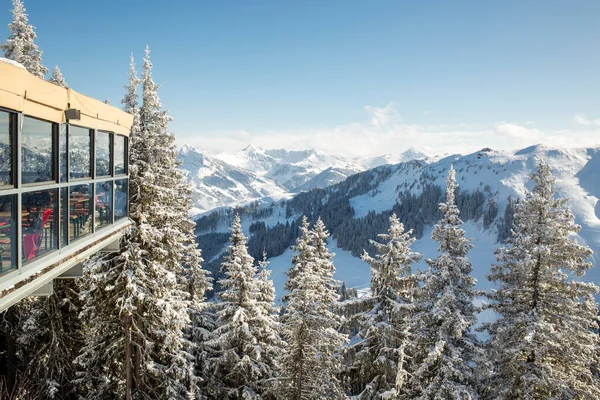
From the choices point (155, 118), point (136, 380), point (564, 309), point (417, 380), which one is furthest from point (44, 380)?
point (564, 309)

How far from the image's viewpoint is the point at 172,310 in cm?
1231

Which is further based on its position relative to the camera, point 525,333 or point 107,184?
point 525,333

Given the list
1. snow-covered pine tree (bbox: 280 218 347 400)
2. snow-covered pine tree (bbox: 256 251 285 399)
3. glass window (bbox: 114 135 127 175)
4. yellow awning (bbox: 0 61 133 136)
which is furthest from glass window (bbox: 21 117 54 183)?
snow-covered pine tree (bbox: 256 251 285 399)

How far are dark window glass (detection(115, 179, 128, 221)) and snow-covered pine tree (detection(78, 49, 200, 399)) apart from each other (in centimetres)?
75

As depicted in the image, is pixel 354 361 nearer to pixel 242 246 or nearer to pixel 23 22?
pixel 242 246

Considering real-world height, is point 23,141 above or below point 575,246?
above

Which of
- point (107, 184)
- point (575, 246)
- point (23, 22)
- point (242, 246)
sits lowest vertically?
point (242, 246)

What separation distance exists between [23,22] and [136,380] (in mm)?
16551

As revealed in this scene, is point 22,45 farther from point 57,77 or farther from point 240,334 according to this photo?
point 240,334

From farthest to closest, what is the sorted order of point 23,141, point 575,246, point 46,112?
point 575,246, point 46,112, point 23,141

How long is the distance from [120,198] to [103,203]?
55.4 inches

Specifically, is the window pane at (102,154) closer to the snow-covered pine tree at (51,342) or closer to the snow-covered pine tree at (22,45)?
the snow-covered pine tree at (51,342)

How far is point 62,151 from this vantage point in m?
7.36

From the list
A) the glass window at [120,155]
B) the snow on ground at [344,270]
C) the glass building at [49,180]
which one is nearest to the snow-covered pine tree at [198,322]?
the glass window at [120,155]
